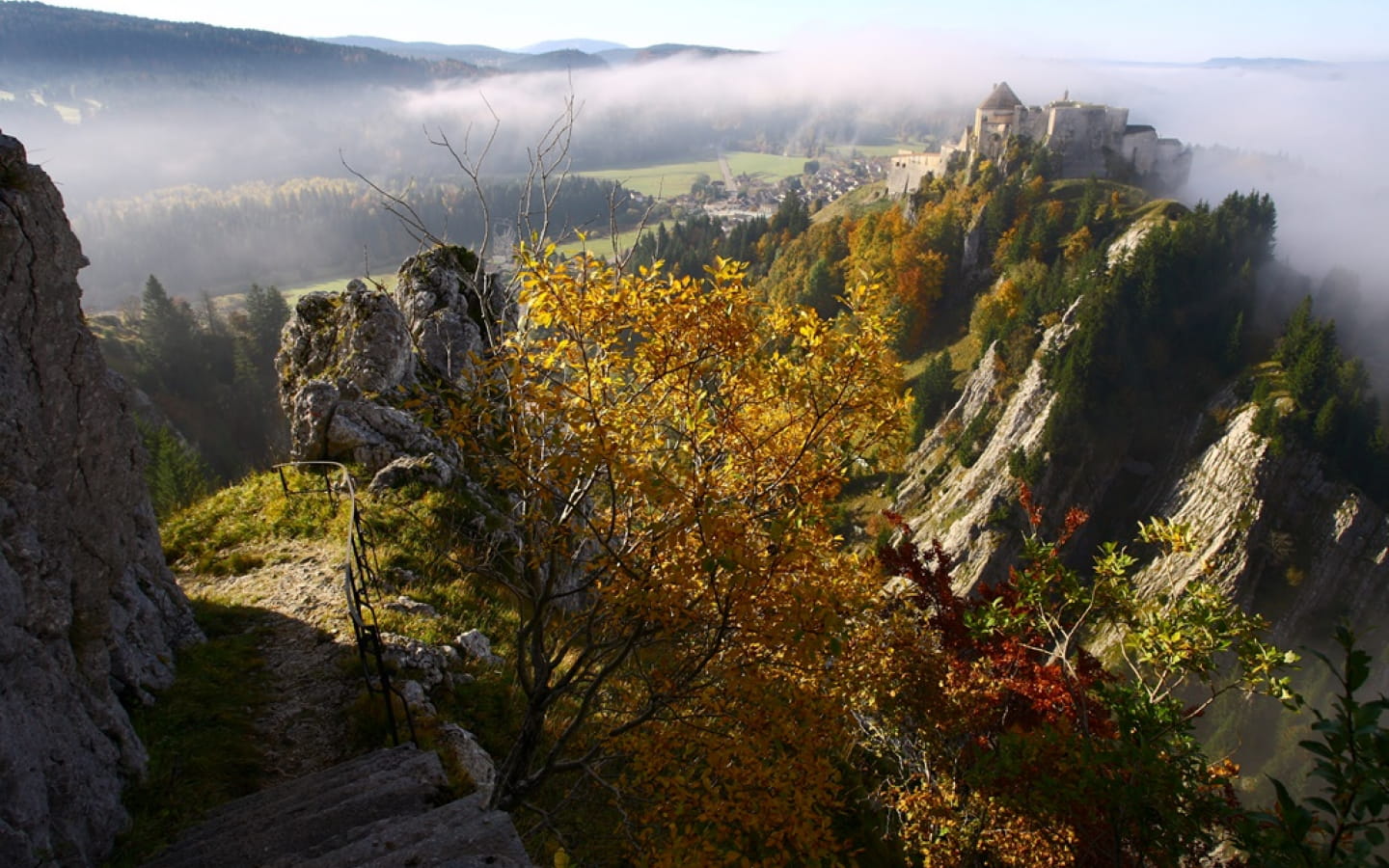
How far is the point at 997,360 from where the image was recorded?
84312 mm

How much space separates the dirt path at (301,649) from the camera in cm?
920

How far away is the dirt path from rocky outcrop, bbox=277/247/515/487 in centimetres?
335

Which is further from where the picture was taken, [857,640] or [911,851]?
[911,851]

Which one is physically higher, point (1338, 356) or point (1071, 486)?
point (1338, 356)

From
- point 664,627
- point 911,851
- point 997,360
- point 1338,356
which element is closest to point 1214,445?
point 1338,356

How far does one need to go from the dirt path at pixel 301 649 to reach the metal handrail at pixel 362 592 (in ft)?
1.27

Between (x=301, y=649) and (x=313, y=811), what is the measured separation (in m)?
5.63

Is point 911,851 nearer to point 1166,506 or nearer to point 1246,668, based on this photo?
point 1246,668

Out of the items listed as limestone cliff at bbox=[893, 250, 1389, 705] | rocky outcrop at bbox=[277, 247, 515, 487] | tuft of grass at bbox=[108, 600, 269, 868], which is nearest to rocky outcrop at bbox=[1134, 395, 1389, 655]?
limestone cliff at bbox=[893, 250, 1389, 705]

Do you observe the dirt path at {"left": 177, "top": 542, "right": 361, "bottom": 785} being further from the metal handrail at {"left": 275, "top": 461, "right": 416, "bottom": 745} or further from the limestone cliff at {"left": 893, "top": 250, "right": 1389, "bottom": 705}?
the limestone cliff at {"left": 893, "top": 250, "right": 1389, "bottom": 705}

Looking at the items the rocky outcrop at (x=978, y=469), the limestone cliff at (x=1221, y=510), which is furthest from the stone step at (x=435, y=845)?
the rocky outcrop at (x=978, y=469)

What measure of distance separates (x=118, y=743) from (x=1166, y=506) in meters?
92.8

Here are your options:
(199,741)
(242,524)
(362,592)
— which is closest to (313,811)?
(199,741)

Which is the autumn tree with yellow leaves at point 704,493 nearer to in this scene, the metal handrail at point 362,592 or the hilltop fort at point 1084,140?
the metal handrail at point 362,592
